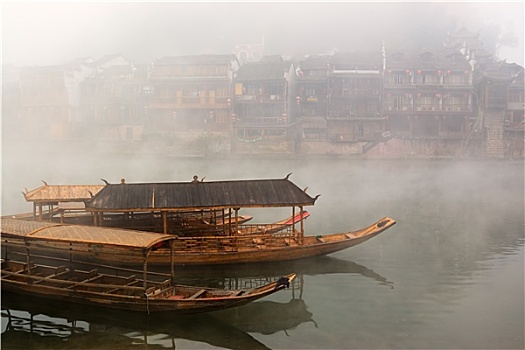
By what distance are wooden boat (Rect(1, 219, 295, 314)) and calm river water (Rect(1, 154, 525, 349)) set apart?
52 centimetres

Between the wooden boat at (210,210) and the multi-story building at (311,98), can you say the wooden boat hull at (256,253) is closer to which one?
the wooden boat at (210,210)

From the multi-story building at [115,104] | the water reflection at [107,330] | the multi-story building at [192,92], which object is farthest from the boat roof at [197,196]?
the multi-story building at [115,104]

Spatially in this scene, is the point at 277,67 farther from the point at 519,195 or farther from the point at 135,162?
the point at 519,195

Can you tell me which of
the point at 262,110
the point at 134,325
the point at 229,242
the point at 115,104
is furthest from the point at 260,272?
A: the point at 115,104

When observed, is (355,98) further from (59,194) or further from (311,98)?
(59,194)

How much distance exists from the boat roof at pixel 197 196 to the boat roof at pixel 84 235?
2.62 meters

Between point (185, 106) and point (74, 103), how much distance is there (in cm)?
1390

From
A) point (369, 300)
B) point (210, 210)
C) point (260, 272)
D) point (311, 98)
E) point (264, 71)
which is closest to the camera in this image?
point (369, 300)

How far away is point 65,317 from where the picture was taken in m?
13.4

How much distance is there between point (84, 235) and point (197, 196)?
468 cm

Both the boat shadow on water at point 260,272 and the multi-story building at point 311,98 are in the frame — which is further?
the multi-story building at point 311,98

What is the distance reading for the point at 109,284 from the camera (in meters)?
14.1

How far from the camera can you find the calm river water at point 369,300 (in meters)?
12.3

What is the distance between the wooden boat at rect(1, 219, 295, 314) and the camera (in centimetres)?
1262
